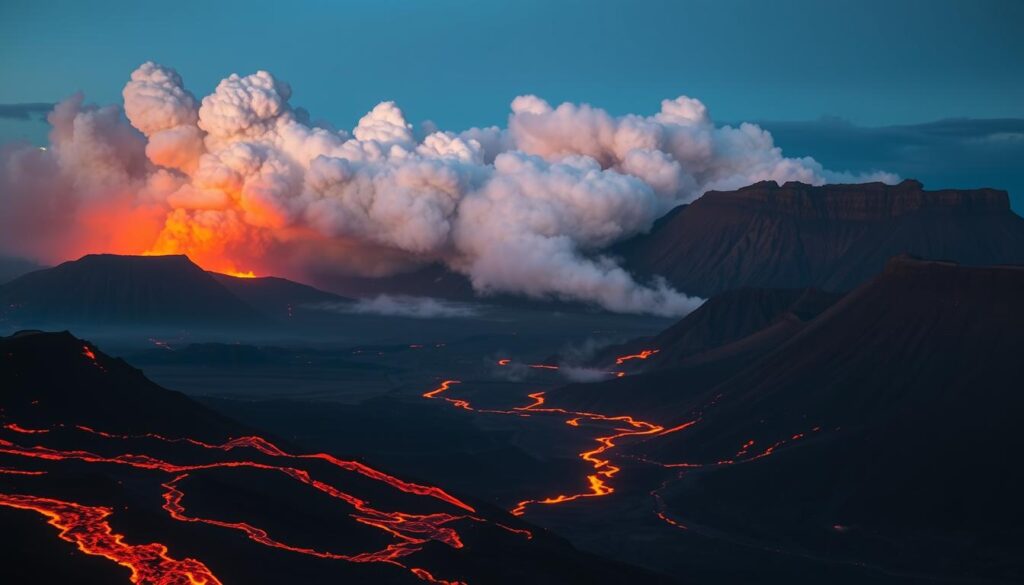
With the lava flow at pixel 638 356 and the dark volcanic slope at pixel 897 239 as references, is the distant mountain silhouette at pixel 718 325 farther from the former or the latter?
the dark volcanic slope at pixel 897 239

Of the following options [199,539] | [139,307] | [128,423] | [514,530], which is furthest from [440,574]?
[139,307]

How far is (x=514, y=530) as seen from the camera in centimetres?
5616

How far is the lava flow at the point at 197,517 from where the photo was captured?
41469 millimetres

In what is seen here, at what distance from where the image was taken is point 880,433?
271 ft

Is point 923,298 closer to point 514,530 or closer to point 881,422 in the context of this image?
point 881,422

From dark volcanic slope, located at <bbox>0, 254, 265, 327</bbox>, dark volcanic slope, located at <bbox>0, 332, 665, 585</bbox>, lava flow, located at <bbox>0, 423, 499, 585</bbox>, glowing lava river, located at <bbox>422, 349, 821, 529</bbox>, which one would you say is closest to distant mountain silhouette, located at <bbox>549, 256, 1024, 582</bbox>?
glowing lava river, located at <bbox>422, 349, 821, 529</bbox>

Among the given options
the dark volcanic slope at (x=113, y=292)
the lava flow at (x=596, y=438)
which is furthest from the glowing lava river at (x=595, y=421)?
the dark volcanic slope at (x=113, y=292)

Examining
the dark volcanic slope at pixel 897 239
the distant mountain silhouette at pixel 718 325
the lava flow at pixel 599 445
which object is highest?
the dark volcanic slope at pixel 897 239

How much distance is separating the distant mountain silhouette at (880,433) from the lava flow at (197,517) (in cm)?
2134

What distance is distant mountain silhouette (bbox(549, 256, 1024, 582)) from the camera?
230 feet

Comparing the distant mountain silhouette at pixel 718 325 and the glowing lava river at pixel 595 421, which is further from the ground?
the distant mountain silhouette at pixel 718 325

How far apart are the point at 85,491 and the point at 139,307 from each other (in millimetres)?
155118

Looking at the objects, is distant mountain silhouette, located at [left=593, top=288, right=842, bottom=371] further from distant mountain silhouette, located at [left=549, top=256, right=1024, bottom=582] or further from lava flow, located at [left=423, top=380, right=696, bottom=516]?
distant mountain silhouette, located at [left=549, top=256, right=1024, bottom=582]

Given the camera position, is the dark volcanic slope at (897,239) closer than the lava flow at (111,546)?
No
